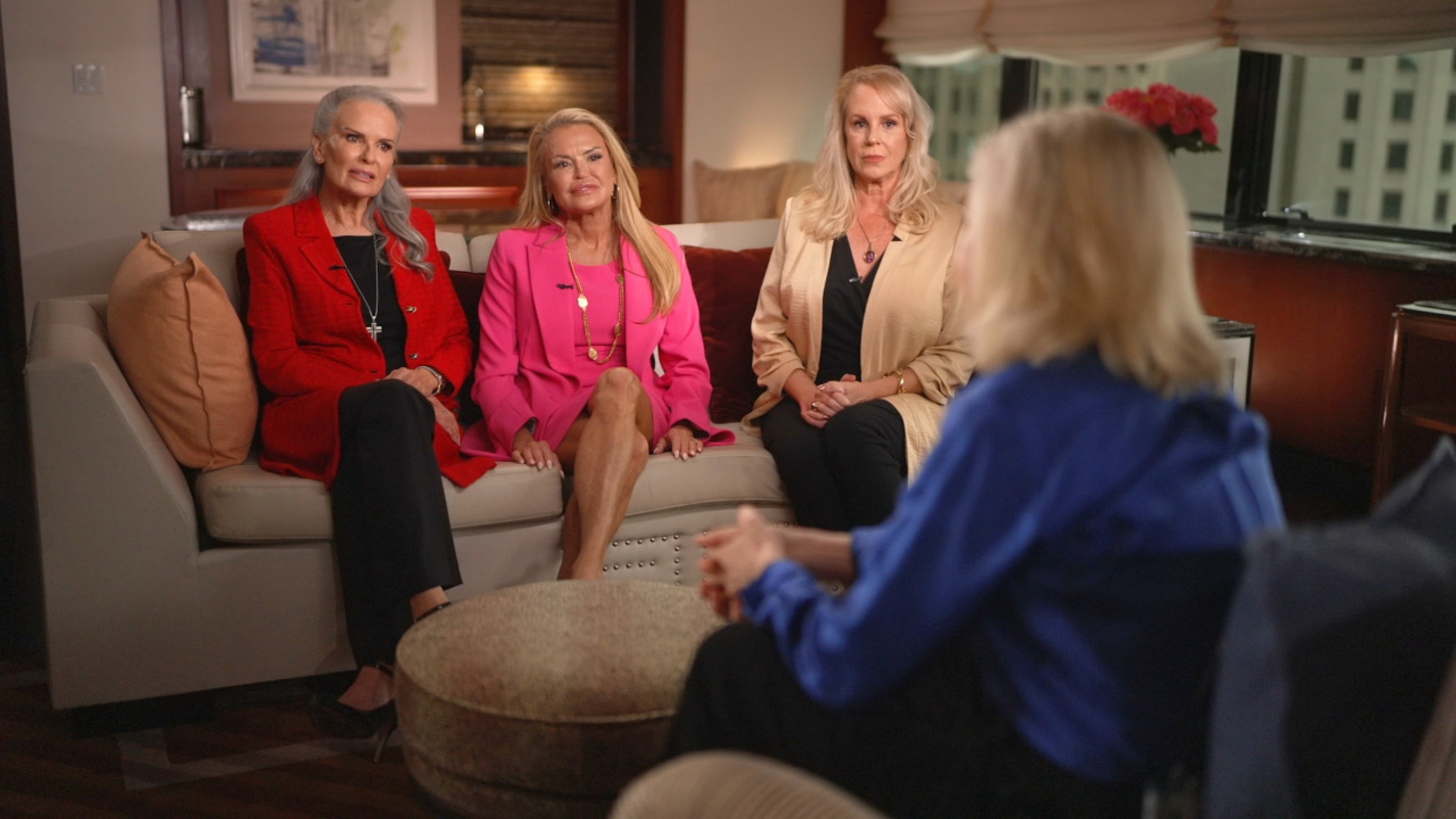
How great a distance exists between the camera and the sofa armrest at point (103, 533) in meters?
2.36

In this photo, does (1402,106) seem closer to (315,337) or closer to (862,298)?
(862,298)

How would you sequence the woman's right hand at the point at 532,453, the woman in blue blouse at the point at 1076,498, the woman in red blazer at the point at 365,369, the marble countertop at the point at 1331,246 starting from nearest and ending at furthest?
the woman in blue blouse at the point at 1076,498, the woman in red blazer at the point at 365,369, the woman's right hand at the point at 532,453, the marble countertop at the point at 1331,246

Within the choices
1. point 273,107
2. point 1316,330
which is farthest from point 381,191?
point 273,107

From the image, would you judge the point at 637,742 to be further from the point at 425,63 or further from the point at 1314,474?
the point at 425,63

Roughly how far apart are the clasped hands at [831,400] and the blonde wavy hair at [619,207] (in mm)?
411

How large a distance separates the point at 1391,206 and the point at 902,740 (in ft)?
11.3

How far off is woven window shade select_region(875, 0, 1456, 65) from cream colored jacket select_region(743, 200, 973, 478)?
159 cm

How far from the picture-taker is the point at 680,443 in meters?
2.87

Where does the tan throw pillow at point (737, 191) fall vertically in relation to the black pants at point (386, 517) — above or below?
above

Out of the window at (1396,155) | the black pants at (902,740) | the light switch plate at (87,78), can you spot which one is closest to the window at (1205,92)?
the window at (1396,155)

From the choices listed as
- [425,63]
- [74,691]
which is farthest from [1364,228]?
[425,63]

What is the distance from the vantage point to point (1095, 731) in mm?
1166

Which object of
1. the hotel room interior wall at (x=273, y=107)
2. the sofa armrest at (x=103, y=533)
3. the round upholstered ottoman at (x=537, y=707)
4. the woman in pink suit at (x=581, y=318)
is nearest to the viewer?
the round upholstered ottoman at (x=537, y=707)

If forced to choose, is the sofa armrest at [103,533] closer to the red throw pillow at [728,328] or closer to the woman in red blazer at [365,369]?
the woman in red blazer at [365,369]
